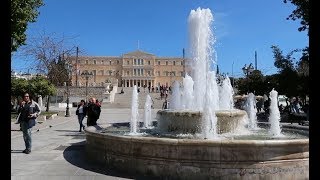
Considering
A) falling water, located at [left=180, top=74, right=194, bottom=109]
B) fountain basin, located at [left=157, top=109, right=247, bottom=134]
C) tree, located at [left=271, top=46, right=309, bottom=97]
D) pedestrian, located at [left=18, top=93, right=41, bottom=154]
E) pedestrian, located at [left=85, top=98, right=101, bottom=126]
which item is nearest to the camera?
fountain basin, located at [left=157, top=109, right=247, bottom=134]

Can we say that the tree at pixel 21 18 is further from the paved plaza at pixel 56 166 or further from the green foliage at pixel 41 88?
the green foliage at pixel 41 88

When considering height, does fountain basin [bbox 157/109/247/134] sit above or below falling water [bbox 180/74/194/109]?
below

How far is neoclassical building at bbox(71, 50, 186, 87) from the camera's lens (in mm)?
137875

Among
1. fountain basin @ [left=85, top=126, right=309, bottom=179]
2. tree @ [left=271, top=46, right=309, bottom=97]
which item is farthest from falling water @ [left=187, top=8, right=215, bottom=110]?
tree @ [left=271, top=46, right=309, bottom=97]

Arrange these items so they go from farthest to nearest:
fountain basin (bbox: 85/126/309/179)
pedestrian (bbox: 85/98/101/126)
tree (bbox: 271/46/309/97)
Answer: tree (bbox: 271/46/309/97), pedestrian (bbox: 85/98/101/126), fountain basin (bbox: 85/126/309/179)

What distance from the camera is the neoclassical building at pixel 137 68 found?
138 metres

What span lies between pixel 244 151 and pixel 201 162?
74 centimetres

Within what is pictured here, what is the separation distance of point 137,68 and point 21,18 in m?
123

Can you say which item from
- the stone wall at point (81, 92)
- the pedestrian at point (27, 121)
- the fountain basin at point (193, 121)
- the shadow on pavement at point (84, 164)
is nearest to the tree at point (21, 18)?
the pedestrian at point (27, 121)

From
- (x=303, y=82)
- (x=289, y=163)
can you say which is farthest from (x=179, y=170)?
(x=303, y=82)

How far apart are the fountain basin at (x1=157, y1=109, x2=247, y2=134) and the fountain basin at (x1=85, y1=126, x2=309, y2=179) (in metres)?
2.60

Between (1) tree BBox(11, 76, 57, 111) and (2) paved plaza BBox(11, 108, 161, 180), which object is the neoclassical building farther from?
(2) paved plaza BBox(11, 108, 161, 180)

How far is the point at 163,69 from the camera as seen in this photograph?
142 meters
